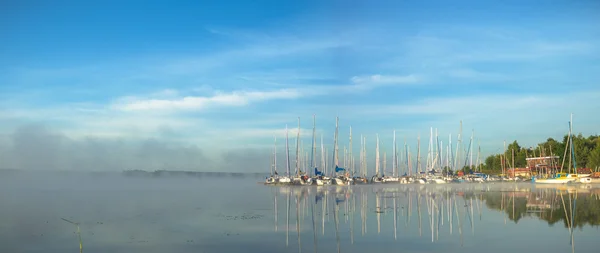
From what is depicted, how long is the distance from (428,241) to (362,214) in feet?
46.5

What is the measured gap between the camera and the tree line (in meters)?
128

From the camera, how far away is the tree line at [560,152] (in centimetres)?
12781

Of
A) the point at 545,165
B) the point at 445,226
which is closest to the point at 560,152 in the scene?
the point at 545,165

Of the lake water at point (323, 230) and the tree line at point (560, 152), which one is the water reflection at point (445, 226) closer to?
the lake water at point (323, 230)

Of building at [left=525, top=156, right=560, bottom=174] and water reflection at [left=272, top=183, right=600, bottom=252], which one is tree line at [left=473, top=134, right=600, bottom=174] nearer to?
building at [left=525, top=156, right=560, bottom=174]

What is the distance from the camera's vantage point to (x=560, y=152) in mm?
148375

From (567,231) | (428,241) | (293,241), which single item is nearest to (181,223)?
(293,241)

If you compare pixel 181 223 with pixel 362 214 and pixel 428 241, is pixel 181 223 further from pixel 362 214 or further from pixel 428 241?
pixel 428 241

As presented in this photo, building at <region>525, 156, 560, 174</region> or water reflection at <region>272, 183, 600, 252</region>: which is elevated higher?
building at <region>525, 156, 560, 174</region>

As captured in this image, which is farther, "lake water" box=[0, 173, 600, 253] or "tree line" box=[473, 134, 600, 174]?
"tree line" box=[473, 134, 600, 174]

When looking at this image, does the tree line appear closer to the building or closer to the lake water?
the building

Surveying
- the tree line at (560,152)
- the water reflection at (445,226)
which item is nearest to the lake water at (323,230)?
the water reflection at (445,226)

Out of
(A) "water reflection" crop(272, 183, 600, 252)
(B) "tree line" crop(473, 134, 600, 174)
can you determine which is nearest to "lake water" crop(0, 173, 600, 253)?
(A) "water reflection" crop(272, 183, 600, 252)

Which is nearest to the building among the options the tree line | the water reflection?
the tree line
